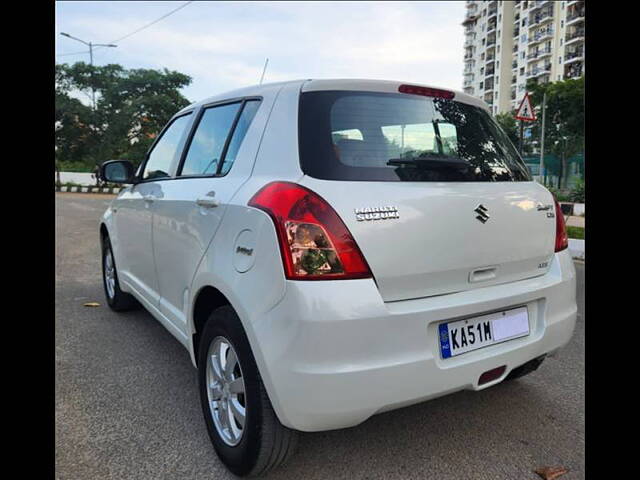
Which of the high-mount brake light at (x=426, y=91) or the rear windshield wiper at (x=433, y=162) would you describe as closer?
the rear windshield wiper at (x=433, y=162)

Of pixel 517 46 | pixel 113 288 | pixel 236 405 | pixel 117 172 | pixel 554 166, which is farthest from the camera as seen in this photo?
pixel 517 46

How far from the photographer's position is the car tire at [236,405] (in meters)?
1.91

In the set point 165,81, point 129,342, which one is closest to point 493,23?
point 165,81

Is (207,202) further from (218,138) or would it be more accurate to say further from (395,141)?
(395,141)

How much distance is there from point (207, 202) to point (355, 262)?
91cm

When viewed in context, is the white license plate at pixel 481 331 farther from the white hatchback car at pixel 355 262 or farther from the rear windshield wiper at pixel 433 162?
the rear windshield wiper at pixel 433 162

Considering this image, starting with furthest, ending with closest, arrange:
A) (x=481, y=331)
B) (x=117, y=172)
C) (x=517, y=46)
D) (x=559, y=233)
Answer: (x=517, y=46) → (x=117, y=172) → (x=559, y=233) → (x=481, y=331)

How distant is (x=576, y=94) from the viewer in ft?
121

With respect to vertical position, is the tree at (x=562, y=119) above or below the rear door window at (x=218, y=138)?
above

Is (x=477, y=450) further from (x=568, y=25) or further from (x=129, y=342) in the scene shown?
(x=568, y=25)

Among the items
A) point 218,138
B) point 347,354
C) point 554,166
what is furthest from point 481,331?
point 554,166

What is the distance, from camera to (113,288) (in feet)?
14.8

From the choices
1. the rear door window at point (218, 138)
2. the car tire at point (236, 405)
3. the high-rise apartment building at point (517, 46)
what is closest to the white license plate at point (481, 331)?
the car tire at point (236, 405)
